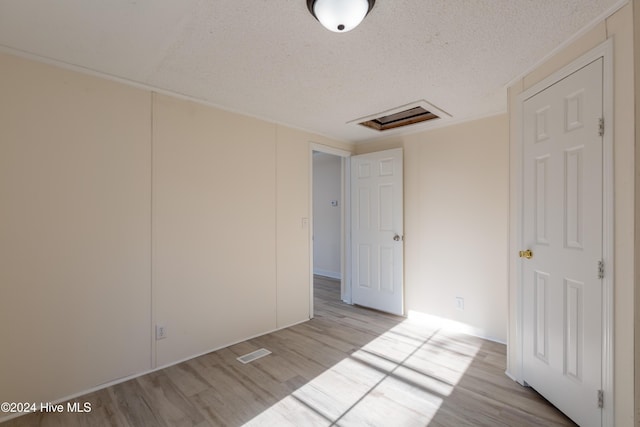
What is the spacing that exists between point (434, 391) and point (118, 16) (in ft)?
10.3

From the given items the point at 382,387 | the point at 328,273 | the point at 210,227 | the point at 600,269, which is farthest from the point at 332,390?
the point at 328,273

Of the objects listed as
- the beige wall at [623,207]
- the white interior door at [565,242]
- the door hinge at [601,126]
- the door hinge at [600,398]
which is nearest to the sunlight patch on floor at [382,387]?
the white interior door at [565,242]

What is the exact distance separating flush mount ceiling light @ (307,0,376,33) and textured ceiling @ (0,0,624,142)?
8 centimetres

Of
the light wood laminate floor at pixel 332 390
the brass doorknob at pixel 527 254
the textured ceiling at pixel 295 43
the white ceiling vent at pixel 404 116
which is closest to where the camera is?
the textured ceiling at pixel 295 43

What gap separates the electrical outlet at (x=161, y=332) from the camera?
247 cm

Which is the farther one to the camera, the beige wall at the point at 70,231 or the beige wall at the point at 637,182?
the beige wall at the point at 70,231

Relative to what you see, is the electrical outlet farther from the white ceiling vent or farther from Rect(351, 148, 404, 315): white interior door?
the white ceiling vent

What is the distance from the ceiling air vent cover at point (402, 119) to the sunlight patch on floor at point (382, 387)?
7.99 ft

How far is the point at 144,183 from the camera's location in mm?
2408

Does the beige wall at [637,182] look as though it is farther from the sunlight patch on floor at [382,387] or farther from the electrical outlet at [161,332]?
the electrical outlet at [161,332]

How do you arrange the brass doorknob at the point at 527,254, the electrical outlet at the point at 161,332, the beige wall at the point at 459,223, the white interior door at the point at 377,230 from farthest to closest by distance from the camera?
the white interior door at the point at 377,230 → the beige wall at the point at 459,223 → the electrical outlet at the point at 161,332 → the brass doorknob at the point at 527,254

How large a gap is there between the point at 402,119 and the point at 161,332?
3360mm

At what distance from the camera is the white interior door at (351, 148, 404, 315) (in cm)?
381

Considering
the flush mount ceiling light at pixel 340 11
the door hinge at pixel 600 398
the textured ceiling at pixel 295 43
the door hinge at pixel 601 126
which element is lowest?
the door hinge at pixel 600 398
